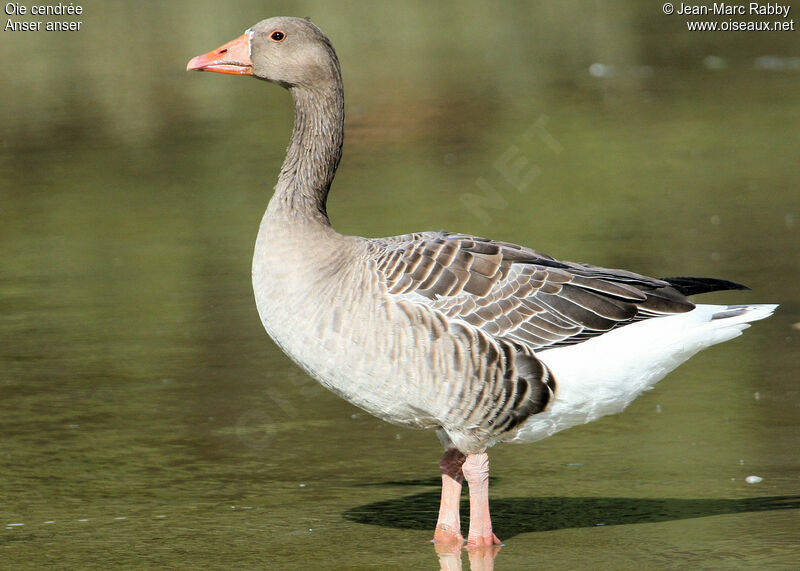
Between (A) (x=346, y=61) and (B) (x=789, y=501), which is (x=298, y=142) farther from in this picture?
(A) (x=346, y=61)

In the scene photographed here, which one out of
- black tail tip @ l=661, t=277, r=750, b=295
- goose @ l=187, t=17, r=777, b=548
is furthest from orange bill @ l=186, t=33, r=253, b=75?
black tail tip @ l=661, t=277, r=750, b=295

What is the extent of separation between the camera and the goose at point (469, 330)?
5.30 metres

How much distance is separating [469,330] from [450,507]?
875 mm

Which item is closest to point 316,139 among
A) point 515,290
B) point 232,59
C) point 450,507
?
point 232,59

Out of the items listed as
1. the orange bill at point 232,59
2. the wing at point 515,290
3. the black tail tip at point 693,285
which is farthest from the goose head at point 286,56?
the black tail tip at point 693,285

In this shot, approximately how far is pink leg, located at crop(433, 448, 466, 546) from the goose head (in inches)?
75.6

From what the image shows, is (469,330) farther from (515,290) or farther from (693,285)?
(693,285)

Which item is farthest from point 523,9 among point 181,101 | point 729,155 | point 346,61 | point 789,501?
point 789,501

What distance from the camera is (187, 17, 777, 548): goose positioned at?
5.30 metres

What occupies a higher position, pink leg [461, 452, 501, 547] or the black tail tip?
the black tail tip

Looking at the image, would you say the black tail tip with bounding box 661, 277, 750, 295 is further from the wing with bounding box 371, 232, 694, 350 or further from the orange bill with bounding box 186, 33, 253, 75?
the orange bill with bounding box 186, 33, 253, 75

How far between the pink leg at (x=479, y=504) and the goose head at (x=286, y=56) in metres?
1.96

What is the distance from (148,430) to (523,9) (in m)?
19.1

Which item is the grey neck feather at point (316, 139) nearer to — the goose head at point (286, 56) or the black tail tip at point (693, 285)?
the goose head at point (286, 56)
